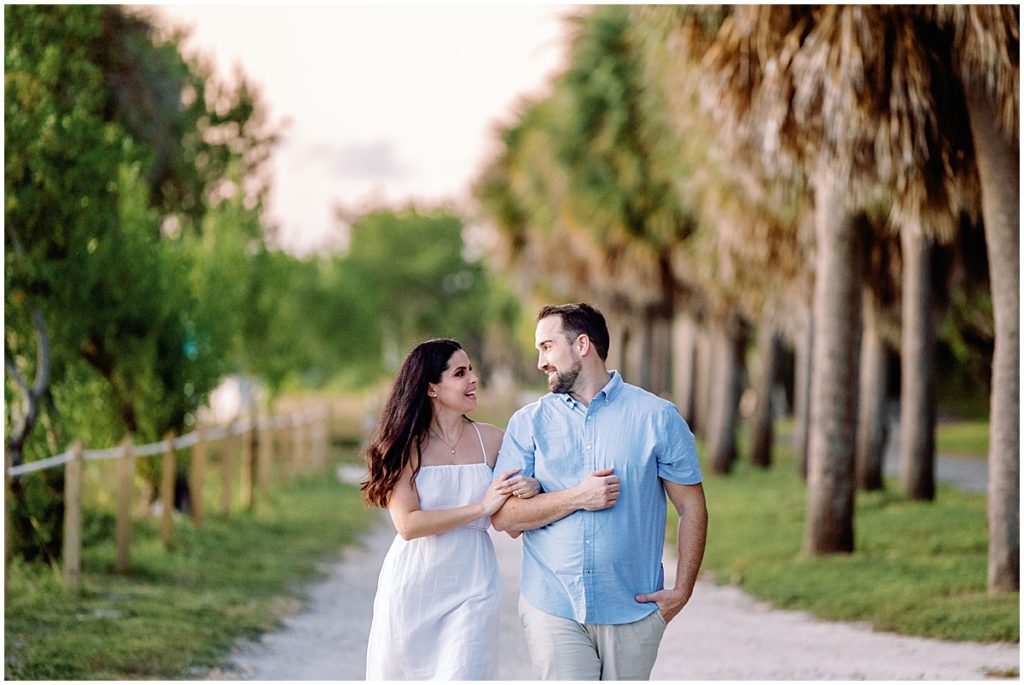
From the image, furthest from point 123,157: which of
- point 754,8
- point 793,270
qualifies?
point 793,270

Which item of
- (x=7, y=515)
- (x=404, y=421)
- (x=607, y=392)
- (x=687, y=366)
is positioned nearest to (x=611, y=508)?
(x=607, y=392)

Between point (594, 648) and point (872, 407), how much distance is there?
44.7ft

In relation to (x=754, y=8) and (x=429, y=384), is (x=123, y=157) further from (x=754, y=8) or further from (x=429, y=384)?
(x=429, y=384)

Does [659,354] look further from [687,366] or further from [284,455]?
[284,455]

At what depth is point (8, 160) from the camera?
9.45 meters

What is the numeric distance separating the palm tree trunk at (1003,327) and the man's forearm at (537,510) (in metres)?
5.82

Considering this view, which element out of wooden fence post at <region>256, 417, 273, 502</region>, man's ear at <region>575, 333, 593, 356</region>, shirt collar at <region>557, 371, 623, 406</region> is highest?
man's ear at <region>575, 333, 593, 356</region>

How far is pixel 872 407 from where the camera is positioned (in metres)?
17.3

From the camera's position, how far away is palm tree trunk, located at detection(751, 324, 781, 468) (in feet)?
73.6

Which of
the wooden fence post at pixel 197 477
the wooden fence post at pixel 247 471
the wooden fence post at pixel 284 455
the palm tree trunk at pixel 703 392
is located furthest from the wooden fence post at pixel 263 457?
the palm tree trunk at pixel 703 392

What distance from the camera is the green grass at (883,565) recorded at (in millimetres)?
9039

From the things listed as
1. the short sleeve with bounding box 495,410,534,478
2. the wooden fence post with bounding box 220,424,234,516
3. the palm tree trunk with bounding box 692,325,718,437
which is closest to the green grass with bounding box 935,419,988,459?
the palm tree trunk with bounding box 692,325,718,437

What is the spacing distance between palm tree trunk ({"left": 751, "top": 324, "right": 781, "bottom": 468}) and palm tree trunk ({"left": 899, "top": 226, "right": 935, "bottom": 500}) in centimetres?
656

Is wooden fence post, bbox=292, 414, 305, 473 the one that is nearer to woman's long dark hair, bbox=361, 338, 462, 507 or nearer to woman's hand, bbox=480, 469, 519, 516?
woman's long dark hair, bbox=361, 338, 462, 507
